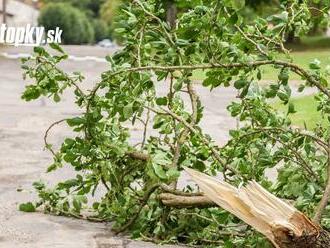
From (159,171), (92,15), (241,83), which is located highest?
(241,83)

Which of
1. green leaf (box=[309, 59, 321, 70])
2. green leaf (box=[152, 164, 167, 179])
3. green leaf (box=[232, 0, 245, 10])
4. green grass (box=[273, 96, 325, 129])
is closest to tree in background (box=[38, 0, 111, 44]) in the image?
green grass (box=[273, 96, 325, 129])

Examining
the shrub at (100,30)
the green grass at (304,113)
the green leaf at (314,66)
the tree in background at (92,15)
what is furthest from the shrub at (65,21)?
the green leaf at (314,66)

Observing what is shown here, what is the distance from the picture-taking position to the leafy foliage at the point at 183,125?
3852 millimetres

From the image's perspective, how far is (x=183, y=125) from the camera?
4.30 meters

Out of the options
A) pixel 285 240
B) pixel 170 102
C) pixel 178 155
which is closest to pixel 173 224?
pixel 178 155

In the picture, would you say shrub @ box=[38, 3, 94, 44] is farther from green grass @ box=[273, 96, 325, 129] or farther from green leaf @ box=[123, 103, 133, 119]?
green leaf @ box=[123, 103, 133, 119]

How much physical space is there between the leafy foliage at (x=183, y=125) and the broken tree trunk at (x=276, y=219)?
452 millimetres

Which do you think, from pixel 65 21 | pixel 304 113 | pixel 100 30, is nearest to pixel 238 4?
pixel 304 113

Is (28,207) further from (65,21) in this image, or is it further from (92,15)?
(92,15)

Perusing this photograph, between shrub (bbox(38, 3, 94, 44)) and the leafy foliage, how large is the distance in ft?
208

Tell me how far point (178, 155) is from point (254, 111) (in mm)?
498

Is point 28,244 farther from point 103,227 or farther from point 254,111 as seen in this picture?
point 254,111

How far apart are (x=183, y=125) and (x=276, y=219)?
4.23 ft

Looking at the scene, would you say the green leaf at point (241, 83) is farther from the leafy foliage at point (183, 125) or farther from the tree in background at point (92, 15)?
the tree in background at point (92, 15)
